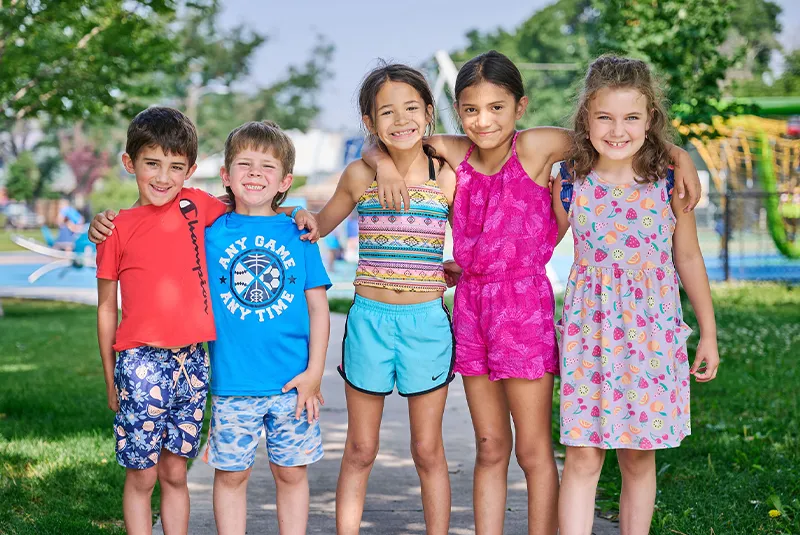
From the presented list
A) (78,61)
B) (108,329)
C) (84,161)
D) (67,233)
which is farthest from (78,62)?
(84,161)

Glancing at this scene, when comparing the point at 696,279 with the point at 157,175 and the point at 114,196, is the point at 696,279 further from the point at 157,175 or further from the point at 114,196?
the point at 114,196

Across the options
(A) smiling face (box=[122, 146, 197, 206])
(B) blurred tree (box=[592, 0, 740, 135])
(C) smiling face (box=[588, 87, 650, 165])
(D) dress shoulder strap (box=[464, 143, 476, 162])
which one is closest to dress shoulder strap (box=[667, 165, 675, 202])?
(C) smiling face (box=[588, 87, 650, 165])

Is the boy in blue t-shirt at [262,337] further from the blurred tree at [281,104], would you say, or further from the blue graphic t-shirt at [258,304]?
the blurred tree at [281,104]

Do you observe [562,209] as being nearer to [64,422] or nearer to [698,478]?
[698,478]

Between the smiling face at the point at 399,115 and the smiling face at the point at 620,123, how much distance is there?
58 cm

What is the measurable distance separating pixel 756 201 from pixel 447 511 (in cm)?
1606

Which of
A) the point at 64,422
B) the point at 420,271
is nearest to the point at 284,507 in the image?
the point at 420,271

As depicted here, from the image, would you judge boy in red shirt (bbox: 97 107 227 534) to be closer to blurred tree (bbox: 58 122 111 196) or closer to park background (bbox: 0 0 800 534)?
park background (bbox: 0 0 800 534)

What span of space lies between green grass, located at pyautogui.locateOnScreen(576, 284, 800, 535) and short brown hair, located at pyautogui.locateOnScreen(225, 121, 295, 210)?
2020 mm

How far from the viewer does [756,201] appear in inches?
694

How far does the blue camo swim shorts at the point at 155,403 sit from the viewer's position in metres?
2.90

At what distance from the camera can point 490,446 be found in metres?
3.10

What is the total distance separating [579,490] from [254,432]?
1.07 meters

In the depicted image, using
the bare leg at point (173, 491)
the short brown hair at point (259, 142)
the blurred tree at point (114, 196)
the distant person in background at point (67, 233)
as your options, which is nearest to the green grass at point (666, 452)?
the bare leg at point (173, 491)
